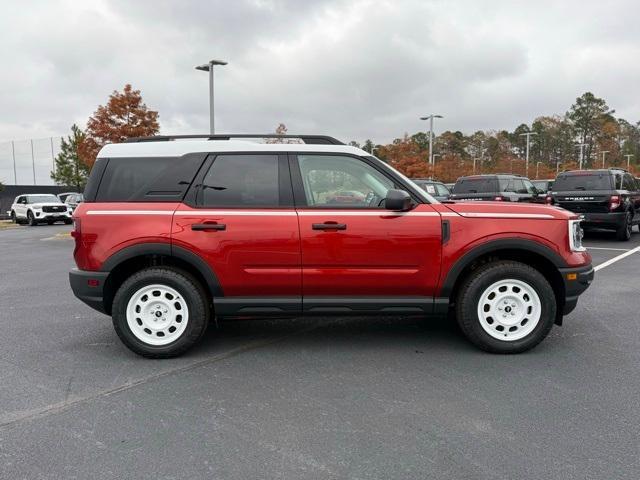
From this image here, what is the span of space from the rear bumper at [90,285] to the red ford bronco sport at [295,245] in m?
0.01

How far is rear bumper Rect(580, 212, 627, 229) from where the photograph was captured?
1221 cm

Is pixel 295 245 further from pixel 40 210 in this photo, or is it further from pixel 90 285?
pixel 40 210

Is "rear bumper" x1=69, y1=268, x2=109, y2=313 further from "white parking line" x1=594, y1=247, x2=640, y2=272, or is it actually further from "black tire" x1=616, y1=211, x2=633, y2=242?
"black tire" x1=616, y1=211, x2=633, y2=242

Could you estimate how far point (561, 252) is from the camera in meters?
4.27

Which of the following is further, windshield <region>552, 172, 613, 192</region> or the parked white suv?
the parked white suv

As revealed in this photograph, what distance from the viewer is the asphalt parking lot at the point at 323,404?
2709 mm

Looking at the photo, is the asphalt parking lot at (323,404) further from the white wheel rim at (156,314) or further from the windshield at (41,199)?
the windshield at (41,199)

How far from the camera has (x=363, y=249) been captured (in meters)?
4.18

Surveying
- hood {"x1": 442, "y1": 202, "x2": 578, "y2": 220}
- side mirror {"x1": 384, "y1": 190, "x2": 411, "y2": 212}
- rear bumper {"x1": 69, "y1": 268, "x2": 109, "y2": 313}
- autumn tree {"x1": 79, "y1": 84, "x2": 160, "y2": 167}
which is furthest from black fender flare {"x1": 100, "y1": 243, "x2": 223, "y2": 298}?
autumn tree {"x1": 79, "y1": 84, "x2": 160, "y2": 167}

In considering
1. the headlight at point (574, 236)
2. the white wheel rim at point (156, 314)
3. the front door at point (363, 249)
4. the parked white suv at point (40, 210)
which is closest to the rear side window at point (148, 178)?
the white wheel rim at point (156, 314)

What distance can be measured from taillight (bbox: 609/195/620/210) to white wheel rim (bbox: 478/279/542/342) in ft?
31.3

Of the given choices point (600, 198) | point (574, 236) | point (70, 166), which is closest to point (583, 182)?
point (600, 198)

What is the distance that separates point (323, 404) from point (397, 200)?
1.72 m

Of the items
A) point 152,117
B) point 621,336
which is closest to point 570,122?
point 152,117
